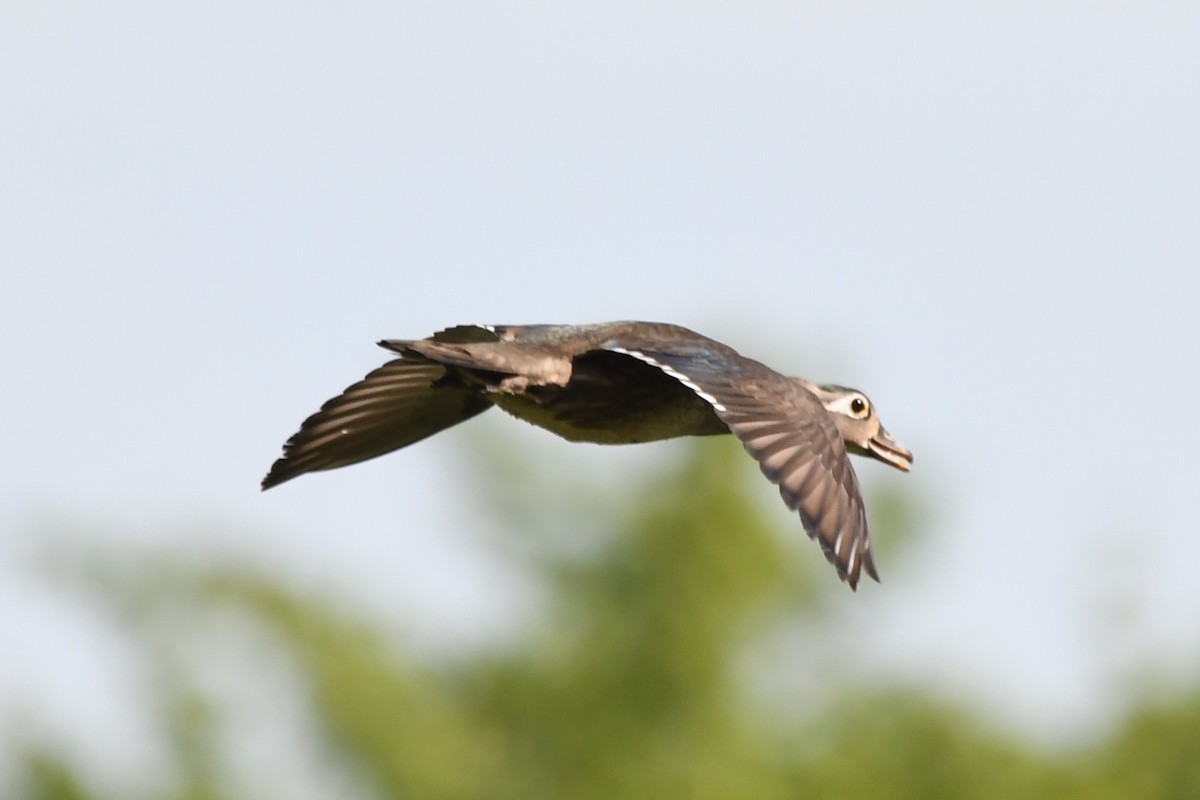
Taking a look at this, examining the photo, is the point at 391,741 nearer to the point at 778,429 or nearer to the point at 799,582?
the point at 799,582

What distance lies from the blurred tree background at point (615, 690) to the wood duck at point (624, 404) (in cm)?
1430

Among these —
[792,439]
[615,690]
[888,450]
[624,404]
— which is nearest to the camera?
[792,439]

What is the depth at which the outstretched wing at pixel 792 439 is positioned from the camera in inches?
419

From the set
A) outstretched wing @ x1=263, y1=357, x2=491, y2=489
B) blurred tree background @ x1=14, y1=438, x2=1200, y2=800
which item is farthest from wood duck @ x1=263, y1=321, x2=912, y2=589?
blurred tree background @ x1=14, y1=438, x2=1200, y2=800

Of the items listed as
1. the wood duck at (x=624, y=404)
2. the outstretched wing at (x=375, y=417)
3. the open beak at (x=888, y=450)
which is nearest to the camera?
the wood duck at (x=624, y=404)

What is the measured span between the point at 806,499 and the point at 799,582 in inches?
785

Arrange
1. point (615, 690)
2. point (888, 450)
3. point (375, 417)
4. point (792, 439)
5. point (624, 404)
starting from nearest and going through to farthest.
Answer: point (792, 439) → point (624, 404) → point (375, 417) → point (888, 450) → point (615, 690)

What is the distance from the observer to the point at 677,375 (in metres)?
11.2

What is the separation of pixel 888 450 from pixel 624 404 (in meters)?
1.84

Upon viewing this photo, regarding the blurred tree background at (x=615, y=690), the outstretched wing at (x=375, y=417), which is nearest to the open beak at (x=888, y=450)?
the outstretched wing at (x=375, y=417)

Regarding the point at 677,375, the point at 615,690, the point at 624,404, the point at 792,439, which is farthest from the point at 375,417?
the point at 615,690

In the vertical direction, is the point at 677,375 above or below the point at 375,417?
above

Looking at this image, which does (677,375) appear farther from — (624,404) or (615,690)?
(615,690)

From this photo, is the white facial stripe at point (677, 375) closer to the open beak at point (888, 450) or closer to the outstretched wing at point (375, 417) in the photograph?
the outstretched wing at point (375, 417)
